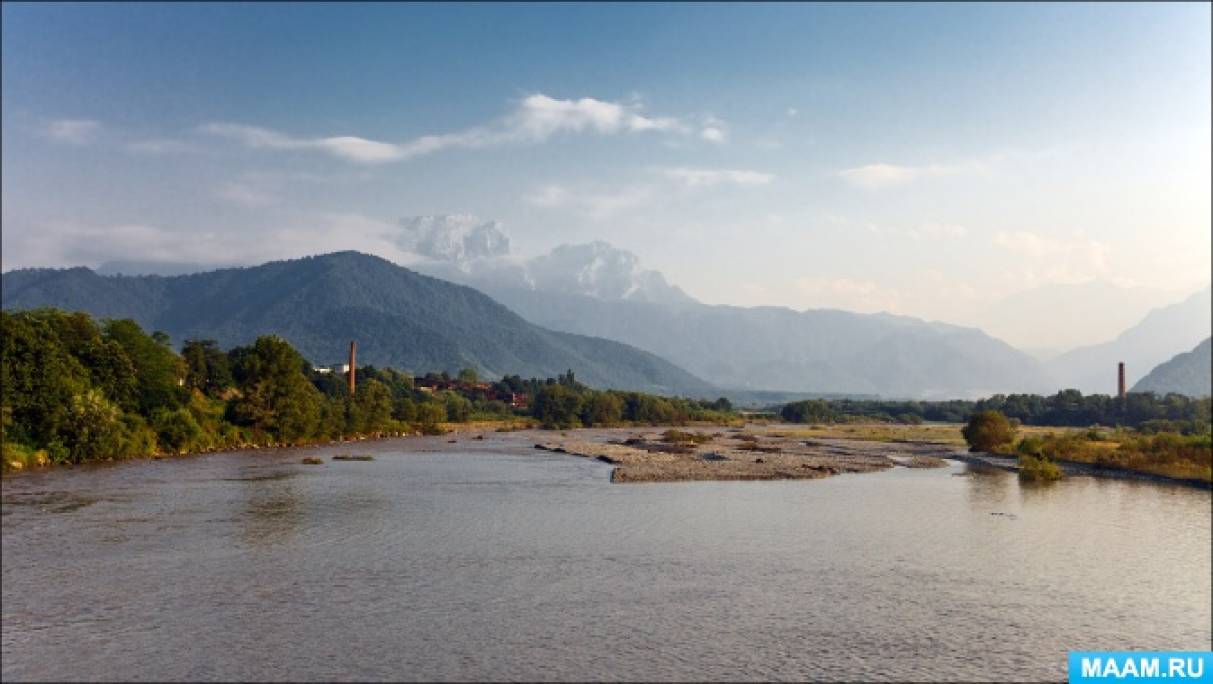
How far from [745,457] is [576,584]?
6612cm

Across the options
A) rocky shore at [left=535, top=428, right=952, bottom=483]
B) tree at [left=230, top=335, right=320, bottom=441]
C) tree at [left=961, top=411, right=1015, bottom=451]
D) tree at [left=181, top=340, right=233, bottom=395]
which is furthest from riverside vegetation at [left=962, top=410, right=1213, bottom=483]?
tree at [left=181, top=340, right=233, bottom=395]

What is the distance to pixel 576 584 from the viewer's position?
33656mm

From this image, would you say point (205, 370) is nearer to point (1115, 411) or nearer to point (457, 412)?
point (457, 412)

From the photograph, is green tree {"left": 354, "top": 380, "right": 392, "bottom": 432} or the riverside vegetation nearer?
the riverside vegetation

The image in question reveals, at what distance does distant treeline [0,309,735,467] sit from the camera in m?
71.1

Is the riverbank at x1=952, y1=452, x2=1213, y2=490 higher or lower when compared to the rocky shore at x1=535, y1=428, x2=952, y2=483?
higher

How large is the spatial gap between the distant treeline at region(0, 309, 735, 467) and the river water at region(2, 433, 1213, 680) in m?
12.0

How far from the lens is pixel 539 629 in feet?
91.0

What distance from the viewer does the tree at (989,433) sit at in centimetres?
11197

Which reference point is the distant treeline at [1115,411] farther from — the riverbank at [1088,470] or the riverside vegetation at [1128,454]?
the riverbank at [1088,470]

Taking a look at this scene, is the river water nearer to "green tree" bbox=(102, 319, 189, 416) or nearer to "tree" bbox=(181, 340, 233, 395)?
"green tree" bbox=(102, 319, 189, 416)

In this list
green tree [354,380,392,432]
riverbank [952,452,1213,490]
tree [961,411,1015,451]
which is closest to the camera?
riverbank [952,452,1213,490]

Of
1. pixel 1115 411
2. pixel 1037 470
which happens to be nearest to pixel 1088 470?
pixel 1037 470

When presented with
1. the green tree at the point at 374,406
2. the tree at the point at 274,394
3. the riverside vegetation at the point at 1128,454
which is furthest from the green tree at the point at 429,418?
the riverside vegetation at the point at 1128,454
